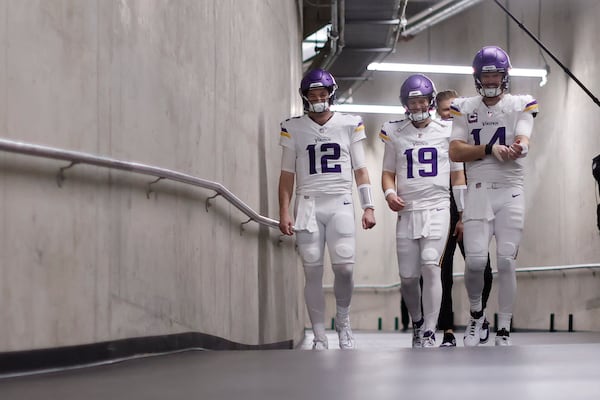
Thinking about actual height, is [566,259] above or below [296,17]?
below

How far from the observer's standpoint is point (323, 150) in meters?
7.67

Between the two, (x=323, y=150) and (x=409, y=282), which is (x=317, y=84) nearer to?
(x=323, y=150)

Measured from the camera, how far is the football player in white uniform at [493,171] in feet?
23.2

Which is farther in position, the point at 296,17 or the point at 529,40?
the point at 529,40

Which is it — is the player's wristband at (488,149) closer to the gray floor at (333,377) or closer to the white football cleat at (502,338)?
the white football cleat at (502,338)

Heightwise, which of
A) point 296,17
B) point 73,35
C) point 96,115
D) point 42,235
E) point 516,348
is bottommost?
point 516,348

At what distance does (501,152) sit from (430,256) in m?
0.99

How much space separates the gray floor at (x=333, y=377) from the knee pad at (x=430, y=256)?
1.94 m

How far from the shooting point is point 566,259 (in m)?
14.9

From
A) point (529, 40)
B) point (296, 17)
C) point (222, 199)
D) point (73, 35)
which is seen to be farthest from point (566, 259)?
point (73, 35)

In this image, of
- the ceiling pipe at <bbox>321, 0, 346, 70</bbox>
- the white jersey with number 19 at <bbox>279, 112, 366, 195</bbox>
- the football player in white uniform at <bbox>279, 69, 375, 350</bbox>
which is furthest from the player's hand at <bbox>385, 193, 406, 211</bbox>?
the ceiling pipe at <bbox>321, 0, 346, 70</bbox>

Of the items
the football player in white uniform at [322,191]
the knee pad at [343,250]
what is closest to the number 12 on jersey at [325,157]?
the football player in white uniform at [322,191]

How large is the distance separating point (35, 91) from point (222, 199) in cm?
281

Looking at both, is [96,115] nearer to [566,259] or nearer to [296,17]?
[296,17]
